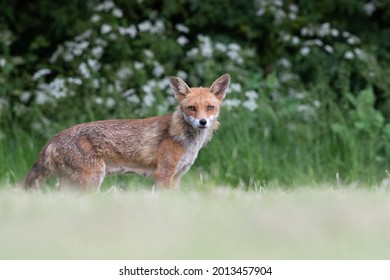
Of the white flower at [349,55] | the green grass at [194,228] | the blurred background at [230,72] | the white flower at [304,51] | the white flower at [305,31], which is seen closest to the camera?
the green grass at [194,228]

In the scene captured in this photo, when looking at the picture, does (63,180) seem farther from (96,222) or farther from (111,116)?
(111,116)

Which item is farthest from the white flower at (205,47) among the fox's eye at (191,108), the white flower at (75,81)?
the fox's eye at (191,108)

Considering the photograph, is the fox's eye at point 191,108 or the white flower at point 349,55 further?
the white flower at point 349,55

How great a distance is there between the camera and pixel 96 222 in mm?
4980

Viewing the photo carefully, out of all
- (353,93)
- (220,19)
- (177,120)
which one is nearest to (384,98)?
(353,93)

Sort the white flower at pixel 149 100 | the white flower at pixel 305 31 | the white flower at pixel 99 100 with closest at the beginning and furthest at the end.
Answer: the white flower at pixel 149 100 < the white flower at pixel 99 100 < the white flower at pixel 305 31

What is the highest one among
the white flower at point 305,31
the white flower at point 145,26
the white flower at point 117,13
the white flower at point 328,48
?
the white flower at point 117,13

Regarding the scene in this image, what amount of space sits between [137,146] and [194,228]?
3.06 m

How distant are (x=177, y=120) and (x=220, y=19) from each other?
17.0ft

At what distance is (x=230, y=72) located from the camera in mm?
12188

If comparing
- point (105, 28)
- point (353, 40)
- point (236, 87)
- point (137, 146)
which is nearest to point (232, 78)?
point (236, 87)

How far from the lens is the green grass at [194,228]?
4418 millimetres

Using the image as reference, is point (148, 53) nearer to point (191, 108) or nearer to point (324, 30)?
point (324, 30)

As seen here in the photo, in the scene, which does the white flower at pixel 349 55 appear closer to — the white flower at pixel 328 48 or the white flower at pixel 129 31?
the white flower at pixel 328 48
